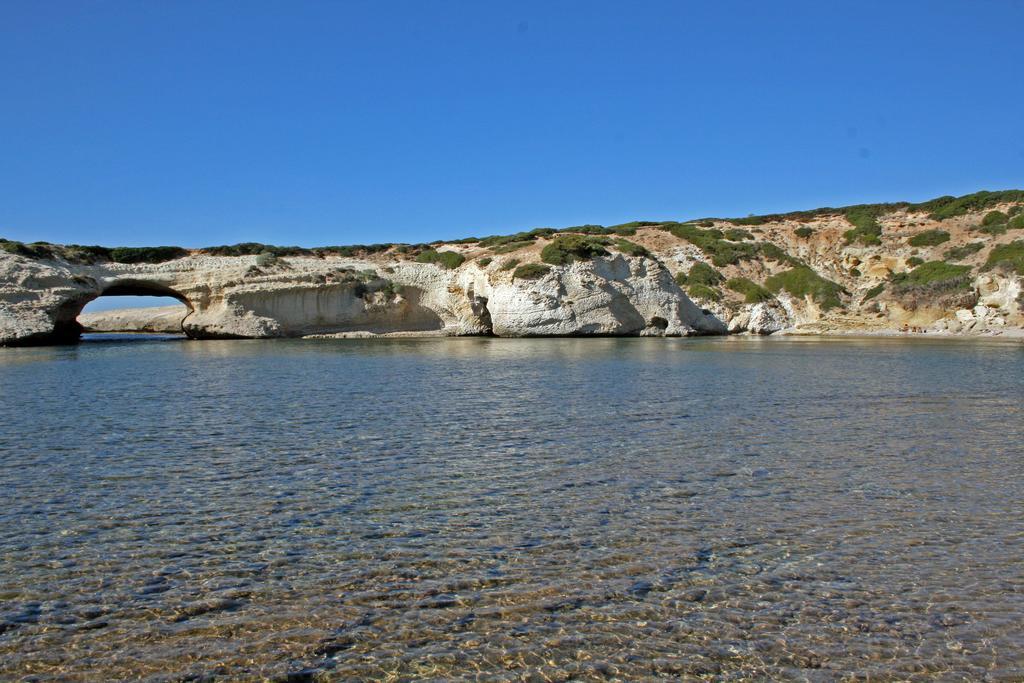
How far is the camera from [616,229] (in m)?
83.6

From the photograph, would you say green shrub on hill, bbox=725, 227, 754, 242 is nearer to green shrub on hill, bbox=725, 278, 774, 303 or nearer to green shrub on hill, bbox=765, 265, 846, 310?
green shrub on hill, bbox=765, 265, 846, 310

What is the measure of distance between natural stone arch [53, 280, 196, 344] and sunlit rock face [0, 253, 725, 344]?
0.12 meters

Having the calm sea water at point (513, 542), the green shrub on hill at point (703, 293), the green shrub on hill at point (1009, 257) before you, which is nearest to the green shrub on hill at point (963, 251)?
the green shrub on hill at point (1009, 257)

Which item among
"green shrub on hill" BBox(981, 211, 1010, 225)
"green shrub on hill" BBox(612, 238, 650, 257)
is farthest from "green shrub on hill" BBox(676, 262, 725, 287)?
"green shrub on hill" BBox(981, 211, 1010, 225)

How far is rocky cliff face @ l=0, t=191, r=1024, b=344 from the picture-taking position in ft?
165

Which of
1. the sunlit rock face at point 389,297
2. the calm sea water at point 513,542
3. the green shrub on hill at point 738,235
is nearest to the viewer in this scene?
the calm sea water at point 513,542

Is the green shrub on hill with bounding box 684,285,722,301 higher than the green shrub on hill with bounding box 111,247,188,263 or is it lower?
lower

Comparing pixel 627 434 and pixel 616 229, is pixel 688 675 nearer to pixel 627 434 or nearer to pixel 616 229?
pixel 627 434

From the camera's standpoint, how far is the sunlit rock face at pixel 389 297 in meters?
51.2

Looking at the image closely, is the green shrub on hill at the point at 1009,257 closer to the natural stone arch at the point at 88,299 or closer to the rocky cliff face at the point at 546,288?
the rocky cliff face at the point at 546,288

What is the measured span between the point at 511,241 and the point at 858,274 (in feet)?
95.4

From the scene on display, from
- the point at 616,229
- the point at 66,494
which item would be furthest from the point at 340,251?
the point at 66,494

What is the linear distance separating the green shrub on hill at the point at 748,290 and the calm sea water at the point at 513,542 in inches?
1774

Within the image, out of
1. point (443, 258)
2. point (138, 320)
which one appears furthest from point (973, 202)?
point (138, 320)
